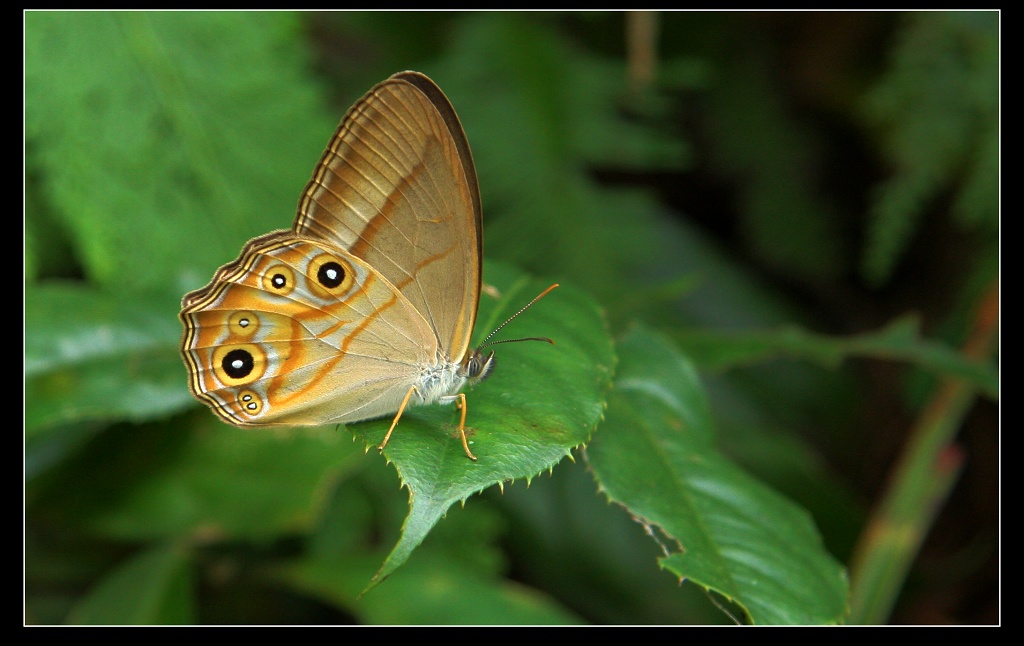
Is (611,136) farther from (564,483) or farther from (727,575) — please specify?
(727,575)

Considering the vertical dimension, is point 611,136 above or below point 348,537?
above

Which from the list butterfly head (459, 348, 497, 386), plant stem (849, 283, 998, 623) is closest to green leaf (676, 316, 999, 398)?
plant stem (849, 283, 998, 623)

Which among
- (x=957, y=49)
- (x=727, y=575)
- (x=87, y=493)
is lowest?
(x=87, y=493)

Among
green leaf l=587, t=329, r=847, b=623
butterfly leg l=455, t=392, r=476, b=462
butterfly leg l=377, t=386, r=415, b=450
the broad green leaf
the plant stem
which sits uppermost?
butterfly leg l=455, t=392, r=476, b=462

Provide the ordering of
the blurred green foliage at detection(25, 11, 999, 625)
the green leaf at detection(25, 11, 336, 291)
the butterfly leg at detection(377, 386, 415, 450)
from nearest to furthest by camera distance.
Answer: the butterfly leg at detection(377, 386, 415, 450) < the blurred green foliage at detection(25, 11, 999, 625) < the green leaf at detection(25, 11, 336, 291)

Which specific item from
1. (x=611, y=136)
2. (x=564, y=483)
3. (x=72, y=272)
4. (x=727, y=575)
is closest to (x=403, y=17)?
(x=611, y=136)

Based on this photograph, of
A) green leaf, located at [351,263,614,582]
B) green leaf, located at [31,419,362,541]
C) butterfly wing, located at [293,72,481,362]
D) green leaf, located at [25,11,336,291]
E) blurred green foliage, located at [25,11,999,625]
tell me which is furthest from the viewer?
green leaf, located at [25,11,336,291]

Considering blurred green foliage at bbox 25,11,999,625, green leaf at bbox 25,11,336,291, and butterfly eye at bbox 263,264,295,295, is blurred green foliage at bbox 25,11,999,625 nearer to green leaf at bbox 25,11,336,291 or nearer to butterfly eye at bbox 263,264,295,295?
green leaf at bbox 25,11,336,291
